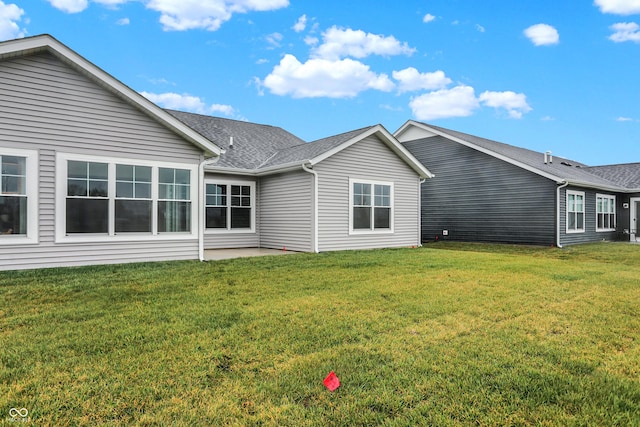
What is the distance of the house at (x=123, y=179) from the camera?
7375 mm

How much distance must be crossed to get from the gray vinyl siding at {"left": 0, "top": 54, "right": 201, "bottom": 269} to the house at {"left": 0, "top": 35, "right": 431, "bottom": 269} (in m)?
0.02

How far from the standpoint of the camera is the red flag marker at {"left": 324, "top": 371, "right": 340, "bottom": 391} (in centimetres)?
271

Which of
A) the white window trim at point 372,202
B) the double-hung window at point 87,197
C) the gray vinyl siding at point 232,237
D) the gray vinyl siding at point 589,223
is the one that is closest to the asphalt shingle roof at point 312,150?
the gray vinyl siding at point 232,237

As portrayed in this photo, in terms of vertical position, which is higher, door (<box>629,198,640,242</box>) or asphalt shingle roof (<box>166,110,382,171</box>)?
asphalt shingle roof (<box>166,110,382,171</box>)

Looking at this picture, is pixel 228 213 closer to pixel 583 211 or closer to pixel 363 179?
pixel 363 179

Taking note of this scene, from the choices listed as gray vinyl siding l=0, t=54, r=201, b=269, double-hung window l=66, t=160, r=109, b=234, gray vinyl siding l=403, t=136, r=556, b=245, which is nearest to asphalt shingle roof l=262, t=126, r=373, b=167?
gray vinyl siding l=0, t=54, r=201, b=269

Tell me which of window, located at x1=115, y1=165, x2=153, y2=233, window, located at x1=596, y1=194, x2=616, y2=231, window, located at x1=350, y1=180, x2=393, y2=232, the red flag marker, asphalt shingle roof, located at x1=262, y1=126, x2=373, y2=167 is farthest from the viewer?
window, located at x1=596, y1=194, x2=616, y2=231

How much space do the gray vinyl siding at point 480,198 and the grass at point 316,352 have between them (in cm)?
904

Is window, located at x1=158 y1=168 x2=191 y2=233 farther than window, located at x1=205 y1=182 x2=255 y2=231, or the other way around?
window, located at x1=205 y1=182 x2=255 y2=231

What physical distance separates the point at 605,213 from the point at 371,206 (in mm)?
13103

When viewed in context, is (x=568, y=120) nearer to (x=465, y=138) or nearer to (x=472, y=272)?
(x=465, y=138)

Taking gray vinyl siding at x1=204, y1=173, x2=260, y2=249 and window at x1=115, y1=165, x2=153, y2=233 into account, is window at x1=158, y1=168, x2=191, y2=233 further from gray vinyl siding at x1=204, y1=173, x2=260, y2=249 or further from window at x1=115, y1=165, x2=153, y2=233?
gray vinyl siding at x1=204, y1=173, x2=260, y2=249

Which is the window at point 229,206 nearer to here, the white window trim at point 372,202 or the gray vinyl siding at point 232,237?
the gray vinyl siding at point 232,237

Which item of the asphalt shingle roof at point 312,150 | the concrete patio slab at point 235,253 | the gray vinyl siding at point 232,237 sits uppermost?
the asphalt shingle roof at point 312,150
